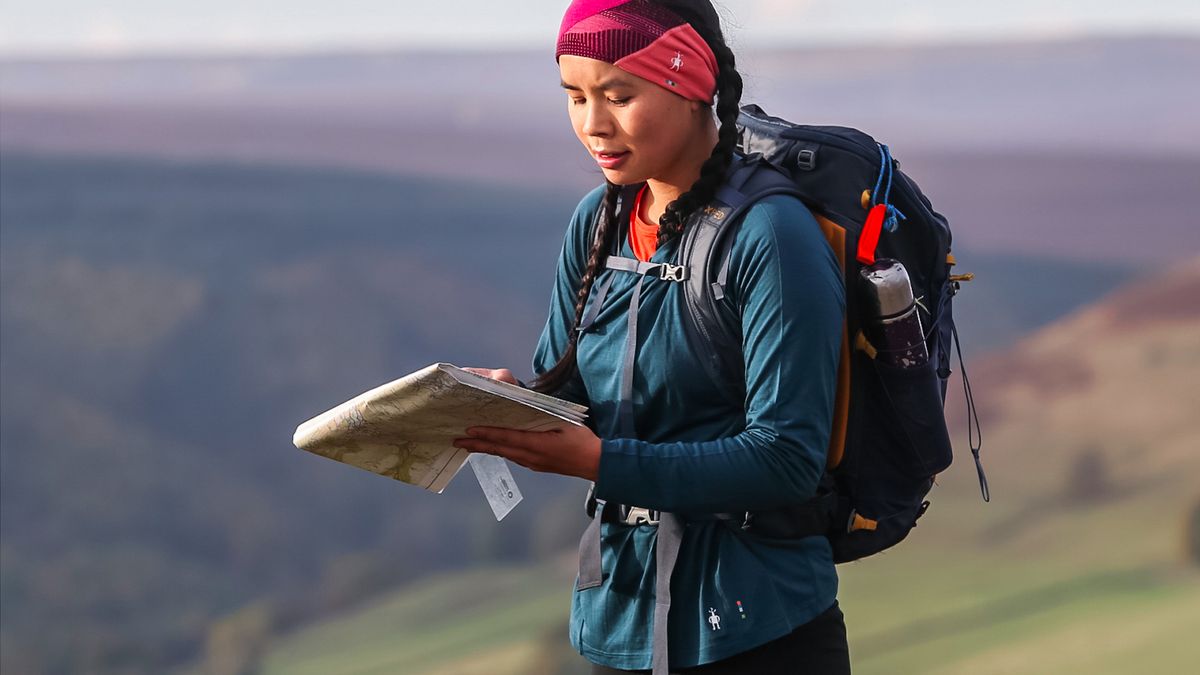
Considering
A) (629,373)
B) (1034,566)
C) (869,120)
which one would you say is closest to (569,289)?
(629,373)

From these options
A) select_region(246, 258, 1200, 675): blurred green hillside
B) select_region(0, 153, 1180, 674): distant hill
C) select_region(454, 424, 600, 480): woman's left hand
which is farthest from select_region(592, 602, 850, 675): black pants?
select_region(0, 153, 1180, 674): distant hill

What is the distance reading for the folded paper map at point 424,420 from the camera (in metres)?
1.29

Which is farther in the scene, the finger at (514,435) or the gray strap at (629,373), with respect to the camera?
the gray strap at (629,373)

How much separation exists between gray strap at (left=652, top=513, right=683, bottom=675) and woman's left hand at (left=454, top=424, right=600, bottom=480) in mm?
134

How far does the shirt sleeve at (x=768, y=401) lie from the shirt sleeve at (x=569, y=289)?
0.26m

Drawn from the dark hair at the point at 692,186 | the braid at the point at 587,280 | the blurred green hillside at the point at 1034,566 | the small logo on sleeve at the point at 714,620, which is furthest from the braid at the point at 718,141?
the blurred green hillside at the point at 1034,566

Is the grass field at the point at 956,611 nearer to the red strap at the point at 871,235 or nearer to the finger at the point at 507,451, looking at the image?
the red strap at the point at 871,235

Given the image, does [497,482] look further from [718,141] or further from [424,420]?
[718,141]

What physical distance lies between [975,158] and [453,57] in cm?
320

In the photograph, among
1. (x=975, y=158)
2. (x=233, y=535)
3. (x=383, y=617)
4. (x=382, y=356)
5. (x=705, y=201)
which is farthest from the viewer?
(x=975, y=158)

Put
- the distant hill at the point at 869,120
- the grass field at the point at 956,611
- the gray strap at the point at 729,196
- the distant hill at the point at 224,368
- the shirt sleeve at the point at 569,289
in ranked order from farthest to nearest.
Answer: the distant hill at the point at 869,120 → the distant hill at the point at 224,368 → the grass field at the point at 956,611 → the shirt sleeve at the point at 569,289 → the gray strap at the point at 729,196

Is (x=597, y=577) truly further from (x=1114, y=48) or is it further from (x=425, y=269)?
(x=1114, y=48)

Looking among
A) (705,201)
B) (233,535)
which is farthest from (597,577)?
(233,535)

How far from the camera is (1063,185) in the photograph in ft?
30.3
